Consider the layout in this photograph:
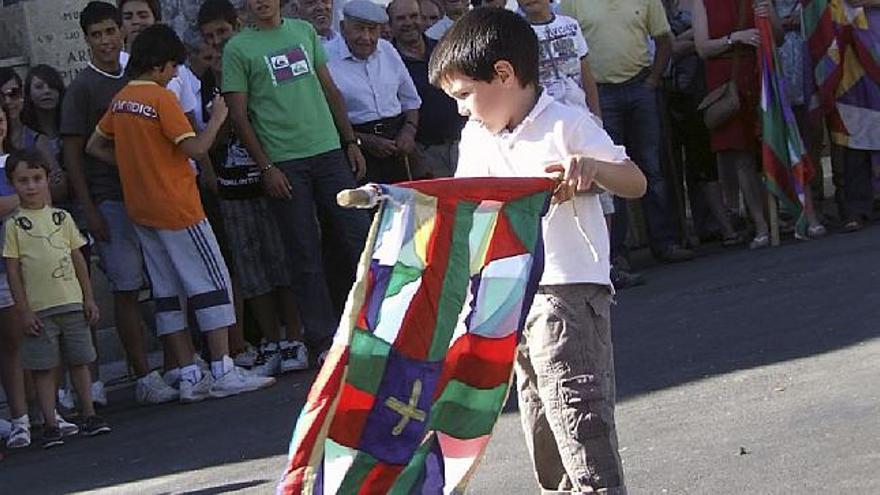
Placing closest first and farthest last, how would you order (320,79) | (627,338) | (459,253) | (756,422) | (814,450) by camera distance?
→ (459,253), (814,450), (756,422), (627,338), (320,79)

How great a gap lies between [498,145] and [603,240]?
40 centimetres

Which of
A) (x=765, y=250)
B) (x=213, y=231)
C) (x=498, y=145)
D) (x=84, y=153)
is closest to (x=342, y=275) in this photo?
(x=213, y=231)

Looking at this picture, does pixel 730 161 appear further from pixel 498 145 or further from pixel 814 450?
pixel 498 145

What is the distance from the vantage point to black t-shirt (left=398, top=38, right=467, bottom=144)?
36.7 ft

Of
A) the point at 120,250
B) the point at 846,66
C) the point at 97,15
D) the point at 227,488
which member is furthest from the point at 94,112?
the point at 846,66

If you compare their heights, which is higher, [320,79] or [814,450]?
[320,79]

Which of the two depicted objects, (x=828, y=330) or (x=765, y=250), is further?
(x=765, y=250)

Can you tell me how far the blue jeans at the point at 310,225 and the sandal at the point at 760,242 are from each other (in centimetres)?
327

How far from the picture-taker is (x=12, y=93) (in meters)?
9.96

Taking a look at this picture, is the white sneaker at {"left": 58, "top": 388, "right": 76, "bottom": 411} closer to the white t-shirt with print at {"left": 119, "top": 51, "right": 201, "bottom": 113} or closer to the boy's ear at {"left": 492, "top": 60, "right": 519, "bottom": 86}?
the white t-shirt with print at {"left": 119, "top": 51, "right": 201, "bottom": 113}

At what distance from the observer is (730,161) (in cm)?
1241

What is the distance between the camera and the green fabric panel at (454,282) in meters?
4.73

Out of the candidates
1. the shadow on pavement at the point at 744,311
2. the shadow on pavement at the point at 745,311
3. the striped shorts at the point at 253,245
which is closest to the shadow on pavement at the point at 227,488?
the shadow on pavement at the point at 744,311

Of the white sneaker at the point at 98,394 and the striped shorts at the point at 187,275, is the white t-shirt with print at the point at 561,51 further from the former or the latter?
the white sneaker at the point at 98,394
